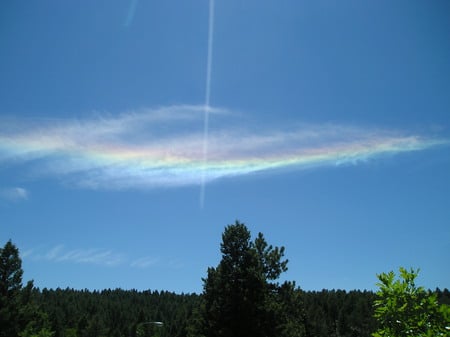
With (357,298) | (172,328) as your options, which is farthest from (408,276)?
(357,298)

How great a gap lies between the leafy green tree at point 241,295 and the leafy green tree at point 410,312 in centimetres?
1196

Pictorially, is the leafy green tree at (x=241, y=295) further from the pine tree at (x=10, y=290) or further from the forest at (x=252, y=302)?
the pine tree at (x=10, y=290)

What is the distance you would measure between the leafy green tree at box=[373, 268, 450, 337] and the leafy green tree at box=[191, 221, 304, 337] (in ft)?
39.2

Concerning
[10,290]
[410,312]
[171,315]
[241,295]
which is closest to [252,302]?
[241,295]

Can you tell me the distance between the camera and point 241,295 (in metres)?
18.7

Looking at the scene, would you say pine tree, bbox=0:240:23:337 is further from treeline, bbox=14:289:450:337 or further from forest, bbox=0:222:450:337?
treeline, bbox=14:289:450:337

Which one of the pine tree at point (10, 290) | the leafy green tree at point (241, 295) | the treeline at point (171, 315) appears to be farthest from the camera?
the treeline at point (171, 315)

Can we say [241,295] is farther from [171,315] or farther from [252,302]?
[171,315]

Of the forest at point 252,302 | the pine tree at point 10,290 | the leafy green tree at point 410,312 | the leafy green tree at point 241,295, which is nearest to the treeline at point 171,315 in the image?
the forest at point 252,302

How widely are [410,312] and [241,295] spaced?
1248cm

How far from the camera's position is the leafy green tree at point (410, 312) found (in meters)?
6.65

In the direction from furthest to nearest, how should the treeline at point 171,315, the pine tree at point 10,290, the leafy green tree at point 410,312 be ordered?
the treeline at point 171,315 → the pine tree at point 10,290 → the leafy green tree at point 410,312

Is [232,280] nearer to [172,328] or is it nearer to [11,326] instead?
[11,326]

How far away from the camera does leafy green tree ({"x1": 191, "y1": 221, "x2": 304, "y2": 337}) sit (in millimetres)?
18453
